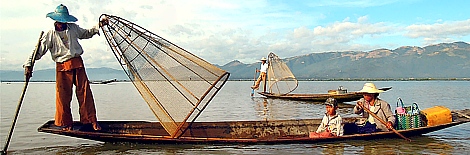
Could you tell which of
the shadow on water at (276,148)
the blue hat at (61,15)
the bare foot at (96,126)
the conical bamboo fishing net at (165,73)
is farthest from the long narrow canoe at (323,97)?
the blue hat at (61,15)

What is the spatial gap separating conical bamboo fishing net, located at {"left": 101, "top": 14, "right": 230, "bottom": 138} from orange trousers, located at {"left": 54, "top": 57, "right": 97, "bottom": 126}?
0.66m

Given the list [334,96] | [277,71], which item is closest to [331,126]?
[334,96]

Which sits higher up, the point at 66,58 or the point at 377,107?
the point at 66,58

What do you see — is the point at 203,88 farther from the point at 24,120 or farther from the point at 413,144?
the point at 24,120

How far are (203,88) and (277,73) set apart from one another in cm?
1392

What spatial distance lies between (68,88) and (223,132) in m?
2.84

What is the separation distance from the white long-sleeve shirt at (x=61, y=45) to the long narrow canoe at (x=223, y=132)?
115cm

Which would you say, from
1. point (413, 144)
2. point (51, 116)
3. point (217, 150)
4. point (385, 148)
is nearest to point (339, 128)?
point (385, 148)

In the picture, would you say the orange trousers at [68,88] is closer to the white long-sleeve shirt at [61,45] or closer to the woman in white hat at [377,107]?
the white long-sleeve shirt at [61,45]

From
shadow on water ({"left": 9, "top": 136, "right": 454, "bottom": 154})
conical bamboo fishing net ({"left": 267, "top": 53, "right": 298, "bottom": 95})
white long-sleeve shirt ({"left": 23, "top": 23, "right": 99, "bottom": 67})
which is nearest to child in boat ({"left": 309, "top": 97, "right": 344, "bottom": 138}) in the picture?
shadow on water ({"left": 9, "top": 136, "right": 454, "bottom": 154})

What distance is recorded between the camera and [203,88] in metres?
6.79

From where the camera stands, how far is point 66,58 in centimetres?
620

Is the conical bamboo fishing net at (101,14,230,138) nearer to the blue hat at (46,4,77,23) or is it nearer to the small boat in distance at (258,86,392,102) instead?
the blue hat at (46,4,77,23)

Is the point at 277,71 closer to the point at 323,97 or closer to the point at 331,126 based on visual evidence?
the point at 323,97
